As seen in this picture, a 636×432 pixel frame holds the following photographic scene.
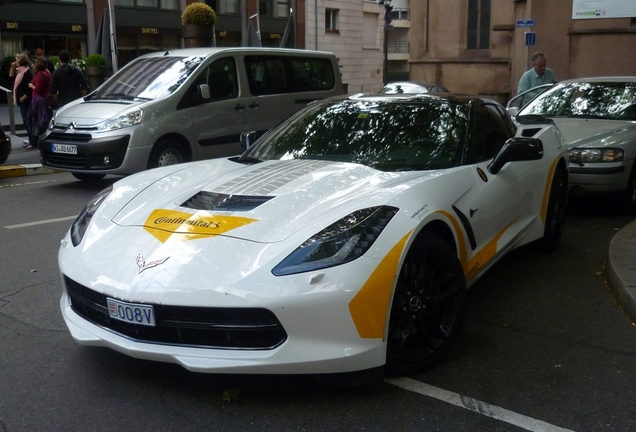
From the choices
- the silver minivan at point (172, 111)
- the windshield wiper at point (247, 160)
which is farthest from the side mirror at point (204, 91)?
the windshield wiper at point (247, 160)

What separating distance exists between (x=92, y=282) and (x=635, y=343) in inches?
120

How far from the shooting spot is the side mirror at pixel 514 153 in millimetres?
4762

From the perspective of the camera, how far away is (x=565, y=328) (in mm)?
4645

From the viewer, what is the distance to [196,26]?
19953mm

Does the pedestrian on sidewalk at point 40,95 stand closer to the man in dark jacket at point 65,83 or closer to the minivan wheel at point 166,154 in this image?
the man in dark jacket at point 65,83

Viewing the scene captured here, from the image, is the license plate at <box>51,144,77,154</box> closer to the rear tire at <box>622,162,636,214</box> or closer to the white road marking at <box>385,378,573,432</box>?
the rear tire at <box>622,162,636,214</box>

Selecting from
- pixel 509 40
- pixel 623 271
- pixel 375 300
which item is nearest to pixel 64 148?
pixel 623 271

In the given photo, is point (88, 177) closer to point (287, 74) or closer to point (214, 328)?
point (287, 74)

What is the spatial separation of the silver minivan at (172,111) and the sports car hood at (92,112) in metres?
0.01

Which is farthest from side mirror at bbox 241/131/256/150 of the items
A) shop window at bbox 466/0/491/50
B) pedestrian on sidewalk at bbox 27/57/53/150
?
shop window at bbox 466/0/491/50

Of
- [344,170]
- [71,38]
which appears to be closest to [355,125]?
[344,170]

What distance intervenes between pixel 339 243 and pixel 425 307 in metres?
0.67

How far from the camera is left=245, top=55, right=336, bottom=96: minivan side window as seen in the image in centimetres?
1100

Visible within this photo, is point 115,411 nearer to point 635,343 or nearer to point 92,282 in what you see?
point 92,282
